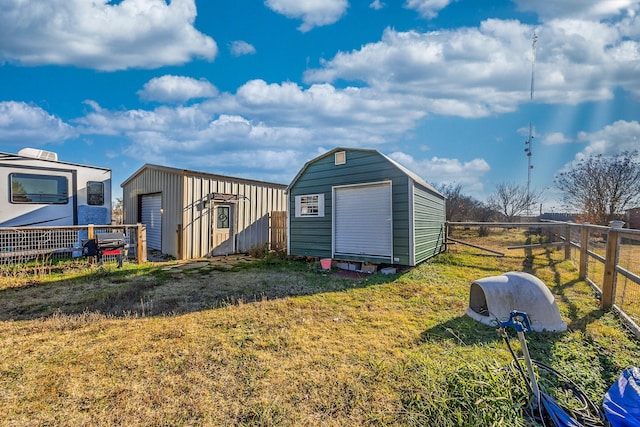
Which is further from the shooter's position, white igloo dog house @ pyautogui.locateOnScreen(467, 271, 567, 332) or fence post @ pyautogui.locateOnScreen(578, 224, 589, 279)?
fence post @ pyautogui.locateOnScreen(578, 224, 589, 279)

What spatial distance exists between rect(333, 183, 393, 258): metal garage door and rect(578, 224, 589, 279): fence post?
12.8 ft

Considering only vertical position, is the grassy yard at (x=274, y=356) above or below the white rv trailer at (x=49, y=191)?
below

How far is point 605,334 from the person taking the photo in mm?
3424

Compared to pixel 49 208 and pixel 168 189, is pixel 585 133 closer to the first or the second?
pixel 168 189

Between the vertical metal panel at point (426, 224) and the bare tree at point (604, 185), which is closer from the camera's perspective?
the vertical metal panel at point (426, 224)

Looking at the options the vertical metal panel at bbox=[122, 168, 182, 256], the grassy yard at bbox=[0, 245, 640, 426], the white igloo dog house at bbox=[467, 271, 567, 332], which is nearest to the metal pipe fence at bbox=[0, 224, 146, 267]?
the vertical metal panel at bbox=[122, 168, 182, 256]

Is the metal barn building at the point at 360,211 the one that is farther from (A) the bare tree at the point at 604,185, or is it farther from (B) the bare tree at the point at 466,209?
(A) the bare tree at the point at 604,185

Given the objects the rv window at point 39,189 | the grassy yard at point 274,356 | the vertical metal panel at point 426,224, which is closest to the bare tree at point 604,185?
the vertical metal panel at point 426,224

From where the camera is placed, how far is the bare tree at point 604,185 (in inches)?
533

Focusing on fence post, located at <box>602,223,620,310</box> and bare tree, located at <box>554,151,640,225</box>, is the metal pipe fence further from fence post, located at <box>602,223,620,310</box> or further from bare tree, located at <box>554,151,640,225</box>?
bare tree, located at <box>554,151,640,225</box>

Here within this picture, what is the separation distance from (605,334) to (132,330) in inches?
230

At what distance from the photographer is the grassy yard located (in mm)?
2100

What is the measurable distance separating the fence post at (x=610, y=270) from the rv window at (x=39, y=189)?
1294 centimetres

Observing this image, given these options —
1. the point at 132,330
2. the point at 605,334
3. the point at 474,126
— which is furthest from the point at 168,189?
the point at 474,126
